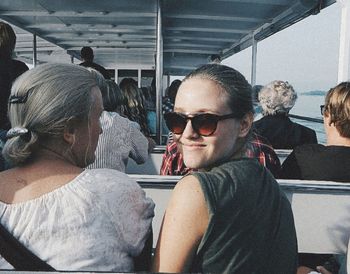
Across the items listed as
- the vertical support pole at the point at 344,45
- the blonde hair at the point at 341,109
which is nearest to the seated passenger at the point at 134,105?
the vertical support pole at the point at 344,45

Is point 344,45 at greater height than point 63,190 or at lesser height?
greater

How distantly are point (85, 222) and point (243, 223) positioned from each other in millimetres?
399

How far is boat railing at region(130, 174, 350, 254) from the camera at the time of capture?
2.54 meters

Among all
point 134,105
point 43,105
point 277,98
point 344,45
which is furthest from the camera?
point 134,105

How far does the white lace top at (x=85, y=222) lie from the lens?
1255 mm

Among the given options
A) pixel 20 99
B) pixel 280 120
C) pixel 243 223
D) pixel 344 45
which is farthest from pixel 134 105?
pixel 243 223

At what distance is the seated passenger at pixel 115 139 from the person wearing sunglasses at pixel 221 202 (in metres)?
1.30

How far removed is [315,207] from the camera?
2564 mm

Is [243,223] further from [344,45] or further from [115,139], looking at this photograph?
[344,45]

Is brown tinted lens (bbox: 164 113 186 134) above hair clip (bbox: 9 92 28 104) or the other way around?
the other way around

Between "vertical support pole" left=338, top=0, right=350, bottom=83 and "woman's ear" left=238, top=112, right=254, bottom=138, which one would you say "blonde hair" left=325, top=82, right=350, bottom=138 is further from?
"woman's ear" left=238, top=112, right=254, bottom=138

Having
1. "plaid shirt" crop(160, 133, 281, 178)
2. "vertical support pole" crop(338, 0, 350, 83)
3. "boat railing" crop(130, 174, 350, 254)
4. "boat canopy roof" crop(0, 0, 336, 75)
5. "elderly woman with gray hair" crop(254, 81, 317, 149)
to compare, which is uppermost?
"boat canopy roof" crop(0, 0, 336, 75)

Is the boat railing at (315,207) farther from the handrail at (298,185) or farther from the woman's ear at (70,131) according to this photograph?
the woman's ear at (70,131)

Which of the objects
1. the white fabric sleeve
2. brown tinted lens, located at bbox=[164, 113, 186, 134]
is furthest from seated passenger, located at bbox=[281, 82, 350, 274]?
the white fabric sleeve
